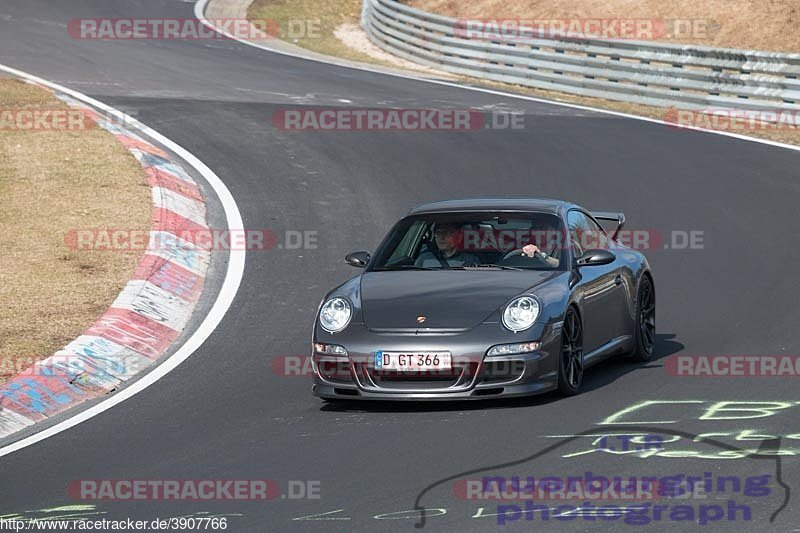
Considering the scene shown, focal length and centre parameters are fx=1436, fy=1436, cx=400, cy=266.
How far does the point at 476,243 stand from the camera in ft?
34.6

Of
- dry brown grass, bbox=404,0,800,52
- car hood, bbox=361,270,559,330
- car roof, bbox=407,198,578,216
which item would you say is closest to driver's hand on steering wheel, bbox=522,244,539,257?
car hood, bbox=361,270,559,330

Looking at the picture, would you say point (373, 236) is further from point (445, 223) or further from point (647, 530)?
point (647, 530)

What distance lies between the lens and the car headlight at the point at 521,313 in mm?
9328

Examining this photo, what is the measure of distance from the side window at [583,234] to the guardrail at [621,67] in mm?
12045

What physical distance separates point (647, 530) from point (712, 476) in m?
0.97

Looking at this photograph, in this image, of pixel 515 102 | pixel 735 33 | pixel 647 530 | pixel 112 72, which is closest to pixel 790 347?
pixel 647 530

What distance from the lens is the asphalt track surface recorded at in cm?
750
